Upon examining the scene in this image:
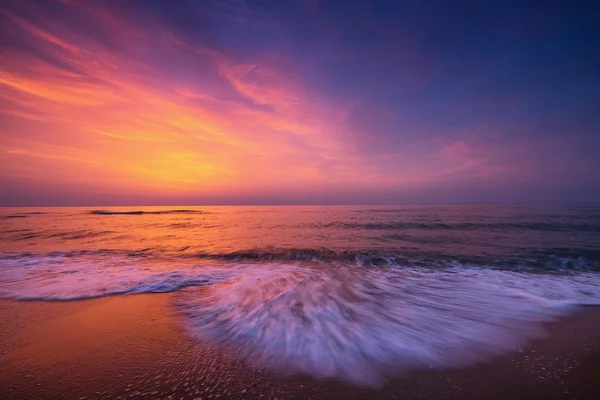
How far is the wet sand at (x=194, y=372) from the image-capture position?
2.74 m

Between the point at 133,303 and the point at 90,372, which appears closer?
the point at 90,372

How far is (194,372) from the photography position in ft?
10.1

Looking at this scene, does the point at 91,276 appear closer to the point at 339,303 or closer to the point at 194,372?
the point at 194,372

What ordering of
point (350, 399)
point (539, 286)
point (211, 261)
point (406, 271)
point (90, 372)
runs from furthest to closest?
point (211, 261) < point (406, 271) < point (539, 286) < point (90, 372) < point (350, 399)

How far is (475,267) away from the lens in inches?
391

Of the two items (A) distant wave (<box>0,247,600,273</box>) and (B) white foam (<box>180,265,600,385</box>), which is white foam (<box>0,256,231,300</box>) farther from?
(B) white foam (<box>180,265,600,385</box>)

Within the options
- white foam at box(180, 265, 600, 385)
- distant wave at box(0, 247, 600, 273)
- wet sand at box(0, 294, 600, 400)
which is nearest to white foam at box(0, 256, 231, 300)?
distant wave at box(0, 247, 600, 273)

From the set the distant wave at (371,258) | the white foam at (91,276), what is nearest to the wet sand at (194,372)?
the white foam at (91,276)

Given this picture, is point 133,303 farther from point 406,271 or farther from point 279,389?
point 406,271

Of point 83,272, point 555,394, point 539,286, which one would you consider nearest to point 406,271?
point 539,286

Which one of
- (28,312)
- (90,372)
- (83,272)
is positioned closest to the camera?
(90,372)

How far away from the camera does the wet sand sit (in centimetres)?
274

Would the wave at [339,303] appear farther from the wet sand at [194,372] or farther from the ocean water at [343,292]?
the wet sand at [194,372]

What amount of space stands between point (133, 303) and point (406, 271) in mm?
8279
